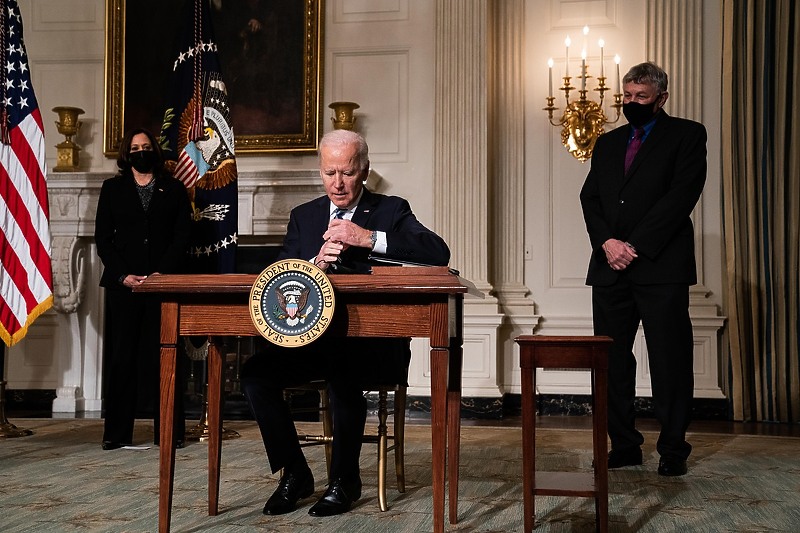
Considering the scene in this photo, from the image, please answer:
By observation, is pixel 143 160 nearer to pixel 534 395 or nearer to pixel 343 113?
pixel 343 113

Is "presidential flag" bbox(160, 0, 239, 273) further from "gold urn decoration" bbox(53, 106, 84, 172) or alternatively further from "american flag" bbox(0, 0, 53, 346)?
"gold urn decoration" bbox(53, 106, 84, 172)

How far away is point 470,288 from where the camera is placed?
105 inches

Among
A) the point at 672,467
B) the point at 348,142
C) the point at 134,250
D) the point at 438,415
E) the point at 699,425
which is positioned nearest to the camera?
the point at 438,415

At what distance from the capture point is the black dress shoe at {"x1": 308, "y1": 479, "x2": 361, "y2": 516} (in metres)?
2.92

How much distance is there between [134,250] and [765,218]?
4245 mm

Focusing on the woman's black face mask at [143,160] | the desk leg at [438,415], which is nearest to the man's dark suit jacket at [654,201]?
the desk leg at [438,415]

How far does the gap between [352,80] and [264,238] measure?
4.58 ft

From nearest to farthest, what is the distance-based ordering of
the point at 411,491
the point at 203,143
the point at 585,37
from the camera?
the point at 411,491 < the point at 203,143 < the point at 585,37

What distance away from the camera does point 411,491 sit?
3.41 metres

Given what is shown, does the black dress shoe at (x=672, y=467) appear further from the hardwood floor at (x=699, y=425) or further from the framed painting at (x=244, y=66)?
the framed painting at (x=244, y=66)

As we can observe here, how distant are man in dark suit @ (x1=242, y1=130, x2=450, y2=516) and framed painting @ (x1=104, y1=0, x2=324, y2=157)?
361cm

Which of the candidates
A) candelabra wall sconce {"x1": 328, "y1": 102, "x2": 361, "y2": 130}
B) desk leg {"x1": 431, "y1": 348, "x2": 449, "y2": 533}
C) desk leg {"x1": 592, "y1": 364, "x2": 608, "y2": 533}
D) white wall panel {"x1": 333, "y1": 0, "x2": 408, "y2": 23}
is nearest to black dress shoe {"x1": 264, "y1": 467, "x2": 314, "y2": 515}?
desk leg {"x1": 431, "y1": 348, "x2": 449, "y2": 533}

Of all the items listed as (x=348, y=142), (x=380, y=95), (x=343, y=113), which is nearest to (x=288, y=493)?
(x=348, y=142)

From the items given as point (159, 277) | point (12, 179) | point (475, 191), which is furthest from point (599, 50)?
point (159, 277)
